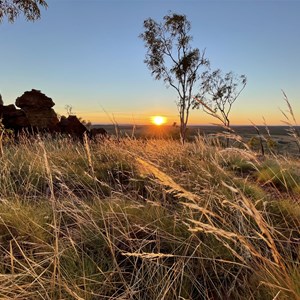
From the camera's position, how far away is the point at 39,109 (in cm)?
1673

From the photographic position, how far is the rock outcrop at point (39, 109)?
16.3 meters

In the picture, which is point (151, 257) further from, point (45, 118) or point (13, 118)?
point (45, 118)

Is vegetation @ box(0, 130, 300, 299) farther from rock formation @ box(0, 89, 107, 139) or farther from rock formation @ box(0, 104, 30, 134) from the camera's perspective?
rock formation @ box(0, 89, 107, 139)

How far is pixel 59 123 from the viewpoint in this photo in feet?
55.2

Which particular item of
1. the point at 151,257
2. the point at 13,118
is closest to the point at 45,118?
the point at 13,118

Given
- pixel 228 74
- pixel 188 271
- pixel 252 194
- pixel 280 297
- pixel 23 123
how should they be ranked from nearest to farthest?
pixel 280 297, pixel 188 271, pixel 252 194, pixel 23 123, pixel 228 74

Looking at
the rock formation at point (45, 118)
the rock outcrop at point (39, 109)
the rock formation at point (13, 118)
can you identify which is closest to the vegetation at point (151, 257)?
the rock formation at point (13, 118)

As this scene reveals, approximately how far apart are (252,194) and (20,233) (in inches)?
97.7

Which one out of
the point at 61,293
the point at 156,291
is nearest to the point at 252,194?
the point at 156,291

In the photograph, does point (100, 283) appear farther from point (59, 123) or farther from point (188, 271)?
point (59, 123)

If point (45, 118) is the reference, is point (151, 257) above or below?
below

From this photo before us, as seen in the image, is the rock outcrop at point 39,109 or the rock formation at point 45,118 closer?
the rock formation at point 45,118

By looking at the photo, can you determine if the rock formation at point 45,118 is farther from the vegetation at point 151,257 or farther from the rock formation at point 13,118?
the vegetation at point 151,257

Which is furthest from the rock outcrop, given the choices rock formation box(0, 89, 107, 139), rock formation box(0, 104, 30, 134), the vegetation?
the vegetation
